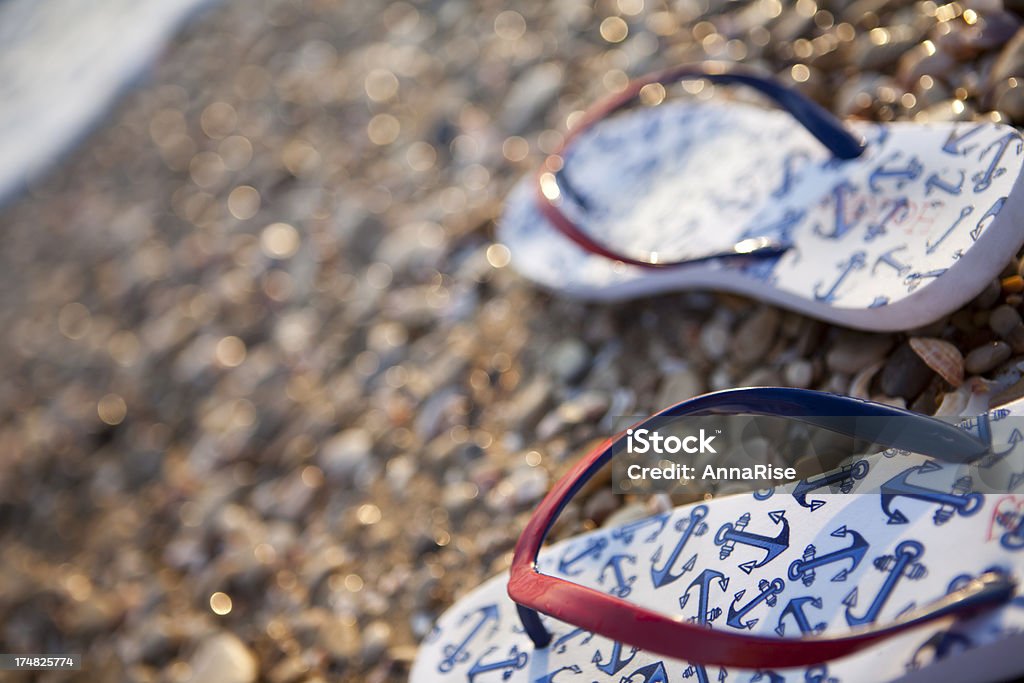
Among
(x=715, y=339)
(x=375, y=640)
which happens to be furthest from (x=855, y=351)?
(x=375, y=640)

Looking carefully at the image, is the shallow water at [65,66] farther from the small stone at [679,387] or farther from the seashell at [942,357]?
the seashell at [942,357]

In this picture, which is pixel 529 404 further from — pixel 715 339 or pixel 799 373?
pixel 799 373

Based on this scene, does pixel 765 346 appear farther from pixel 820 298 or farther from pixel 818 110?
pixel 818 110

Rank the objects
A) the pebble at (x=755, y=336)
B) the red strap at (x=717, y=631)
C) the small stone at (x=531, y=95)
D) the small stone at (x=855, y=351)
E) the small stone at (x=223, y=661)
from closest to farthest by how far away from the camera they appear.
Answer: the red strap at (x=717, y=631) < the small stone at (x=855, y=351) < the pebble at (x=755, y=336) < the small stone at (x=223, y=661) < the small stone at (x=531, y=95)

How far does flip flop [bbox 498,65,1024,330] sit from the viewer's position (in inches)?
30.6

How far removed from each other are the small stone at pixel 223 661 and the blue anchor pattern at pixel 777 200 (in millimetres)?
635

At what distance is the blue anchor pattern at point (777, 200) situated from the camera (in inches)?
31.4

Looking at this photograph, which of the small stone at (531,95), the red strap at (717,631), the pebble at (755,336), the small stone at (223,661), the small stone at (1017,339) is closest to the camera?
the red strap at (717,631)

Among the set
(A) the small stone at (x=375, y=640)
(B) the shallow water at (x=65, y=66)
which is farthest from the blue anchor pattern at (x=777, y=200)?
(B) the shallow water at (x=65, y=66)

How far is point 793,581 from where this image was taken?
0.65m

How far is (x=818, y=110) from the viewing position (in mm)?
943

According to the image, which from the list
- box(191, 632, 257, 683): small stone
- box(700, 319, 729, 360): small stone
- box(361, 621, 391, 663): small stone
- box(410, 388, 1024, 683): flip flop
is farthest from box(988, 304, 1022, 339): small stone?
box(191, 632, 257, 683): small stone

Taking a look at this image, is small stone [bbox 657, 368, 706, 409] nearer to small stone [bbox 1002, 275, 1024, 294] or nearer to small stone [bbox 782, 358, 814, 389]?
small stone [bbox 782, 358, 814, 389]

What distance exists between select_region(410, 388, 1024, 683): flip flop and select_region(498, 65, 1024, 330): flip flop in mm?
192
